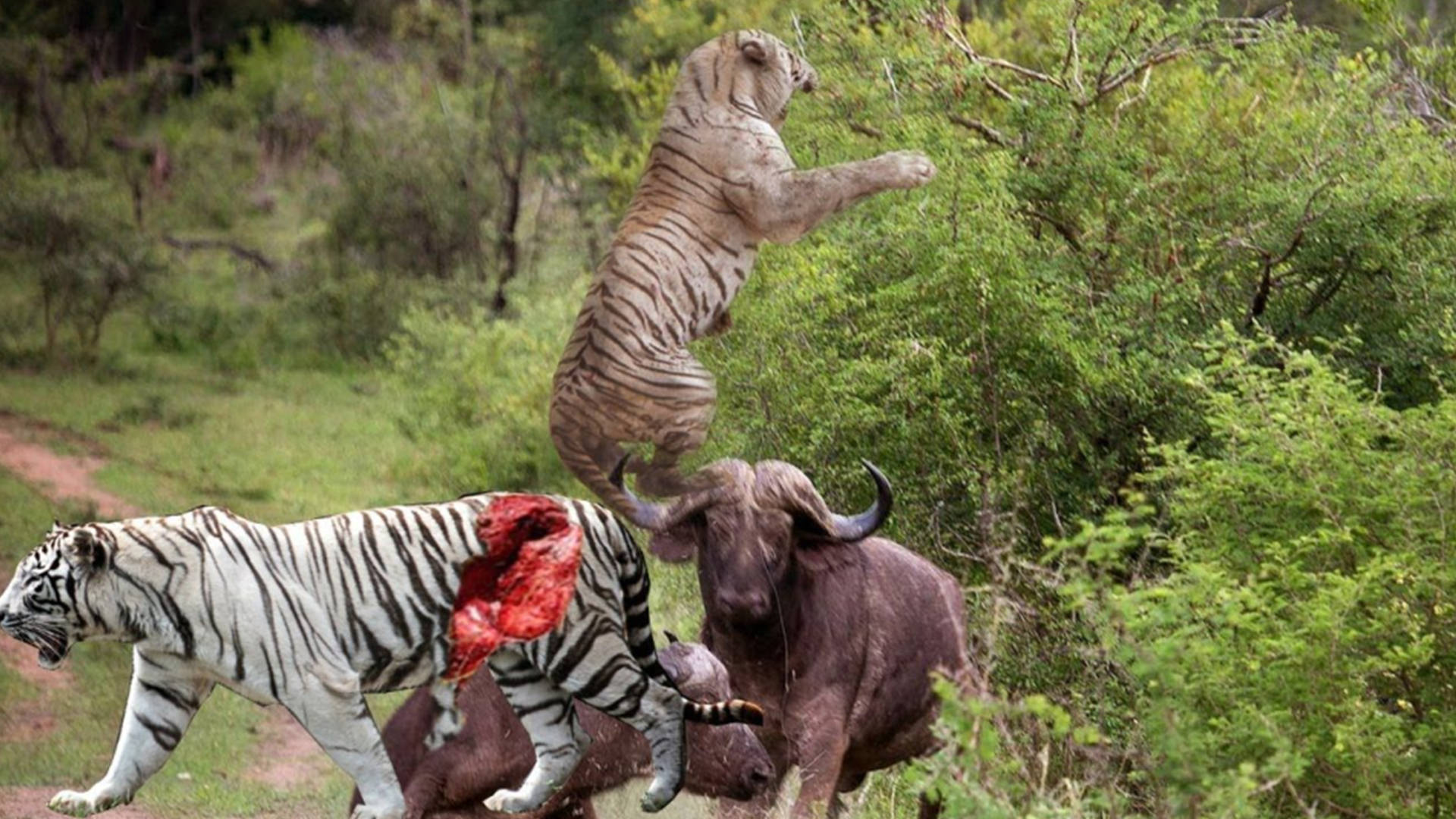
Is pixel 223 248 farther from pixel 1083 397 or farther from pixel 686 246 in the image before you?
pixel 686 246

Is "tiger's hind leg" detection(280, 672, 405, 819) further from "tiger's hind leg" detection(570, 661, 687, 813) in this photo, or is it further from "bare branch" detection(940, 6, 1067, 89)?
"bare branch" detection(940, 6, 1067, 89)

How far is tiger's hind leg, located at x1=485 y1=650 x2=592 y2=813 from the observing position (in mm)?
7043

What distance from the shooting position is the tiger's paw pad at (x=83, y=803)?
6.58 meters

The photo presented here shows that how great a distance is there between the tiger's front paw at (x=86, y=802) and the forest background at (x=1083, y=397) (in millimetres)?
2544

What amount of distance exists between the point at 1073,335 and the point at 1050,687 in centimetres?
169

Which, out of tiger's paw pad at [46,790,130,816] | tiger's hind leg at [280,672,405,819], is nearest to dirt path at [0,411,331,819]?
tiger's paw pad at [46,790,130,816]

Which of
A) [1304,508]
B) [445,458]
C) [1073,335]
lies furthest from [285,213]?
[1304,508]

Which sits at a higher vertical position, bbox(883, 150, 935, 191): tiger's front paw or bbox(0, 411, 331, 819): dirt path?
bbox(883, 150, 935, 191): tiger's front paw

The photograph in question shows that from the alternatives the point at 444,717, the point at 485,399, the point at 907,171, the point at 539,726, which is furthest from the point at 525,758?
the point at 485,399

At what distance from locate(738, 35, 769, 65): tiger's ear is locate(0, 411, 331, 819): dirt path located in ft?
15.2

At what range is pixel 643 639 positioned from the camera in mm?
7219

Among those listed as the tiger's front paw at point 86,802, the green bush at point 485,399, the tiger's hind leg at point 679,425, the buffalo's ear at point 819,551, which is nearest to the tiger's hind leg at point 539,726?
the tiger's hind leg at point 679,425

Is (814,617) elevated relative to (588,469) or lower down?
lower down

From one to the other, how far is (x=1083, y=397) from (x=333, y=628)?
13.8 feet
